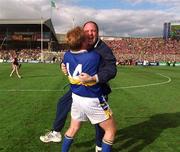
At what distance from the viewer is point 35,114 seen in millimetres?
11953

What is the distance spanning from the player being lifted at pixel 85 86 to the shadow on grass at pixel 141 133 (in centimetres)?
190

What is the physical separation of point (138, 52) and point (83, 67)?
94502mm

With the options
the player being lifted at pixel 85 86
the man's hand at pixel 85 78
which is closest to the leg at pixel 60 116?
the player being lifted at pixel 85 86

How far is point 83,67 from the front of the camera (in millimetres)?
6031

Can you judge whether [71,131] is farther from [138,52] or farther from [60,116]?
[138,52]

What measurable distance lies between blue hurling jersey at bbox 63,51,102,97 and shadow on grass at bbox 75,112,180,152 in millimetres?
2221

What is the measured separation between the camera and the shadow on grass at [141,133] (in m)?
8.38

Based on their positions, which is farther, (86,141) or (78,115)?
(86,141)

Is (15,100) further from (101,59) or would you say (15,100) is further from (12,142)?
(101,59)

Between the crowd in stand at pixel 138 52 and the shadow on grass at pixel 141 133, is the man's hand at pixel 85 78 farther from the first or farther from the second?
the crowd in stand at pixel 138 52

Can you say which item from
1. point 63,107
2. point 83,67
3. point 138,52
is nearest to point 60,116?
point 63,107

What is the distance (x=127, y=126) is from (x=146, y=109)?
10.4 feet

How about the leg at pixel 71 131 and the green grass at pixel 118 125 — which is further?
the green grass at pixel 118 125

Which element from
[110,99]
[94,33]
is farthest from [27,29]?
[94,33]
